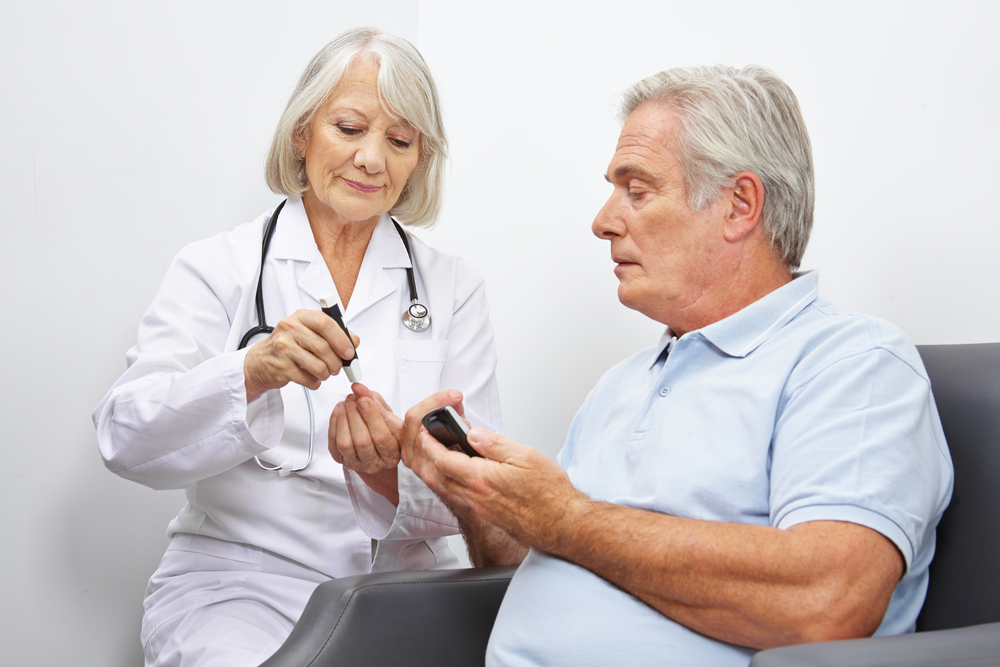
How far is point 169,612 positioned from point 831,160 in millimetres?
1399

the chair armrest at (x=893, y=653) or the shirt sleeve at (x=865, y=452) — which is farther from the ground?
the shirt sleeve at (x=865, y=452)

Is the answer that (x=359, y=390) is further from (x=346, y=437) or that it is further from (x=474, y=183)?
(x=474, y=183)

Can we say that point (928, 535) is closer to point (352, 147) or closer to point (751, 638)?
point (751, 638)

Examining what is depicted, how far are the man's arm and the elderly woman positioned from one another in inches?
11.9

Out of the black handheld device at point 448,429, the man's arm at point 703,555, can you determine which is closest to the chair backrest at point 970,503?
the man's arm at point 703,555

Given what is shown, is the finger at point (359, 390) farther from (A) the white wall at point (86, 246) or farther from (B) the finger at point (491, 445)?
(A) the white wall at point (86, 246)

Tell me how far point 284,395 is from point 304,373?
31cm

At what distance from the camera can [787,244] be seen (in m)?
1.14

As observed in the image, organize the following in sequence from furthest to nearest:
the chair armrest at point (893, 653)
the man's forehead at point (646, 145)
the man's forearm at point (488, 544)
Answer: the man's forearm at point (488, 544), the man's forehead at point (646, 145), the chair armrest at point (893, 653)

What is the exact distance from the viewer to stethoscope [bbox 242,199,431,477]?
1.37 meters

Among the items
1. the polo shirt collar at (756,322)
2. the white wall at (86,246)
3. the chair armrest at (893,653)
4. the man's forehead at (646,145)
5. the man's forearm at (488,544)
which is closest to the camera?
the chair armrest at (893,653)

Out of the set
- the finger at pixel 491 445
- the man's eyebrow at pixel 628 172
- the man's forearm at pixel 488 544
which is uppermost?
the man's eyebrow at pixel 628 172

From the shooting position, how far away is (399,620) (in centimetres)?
110

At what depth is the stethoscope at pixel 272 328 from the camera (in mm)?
1374
